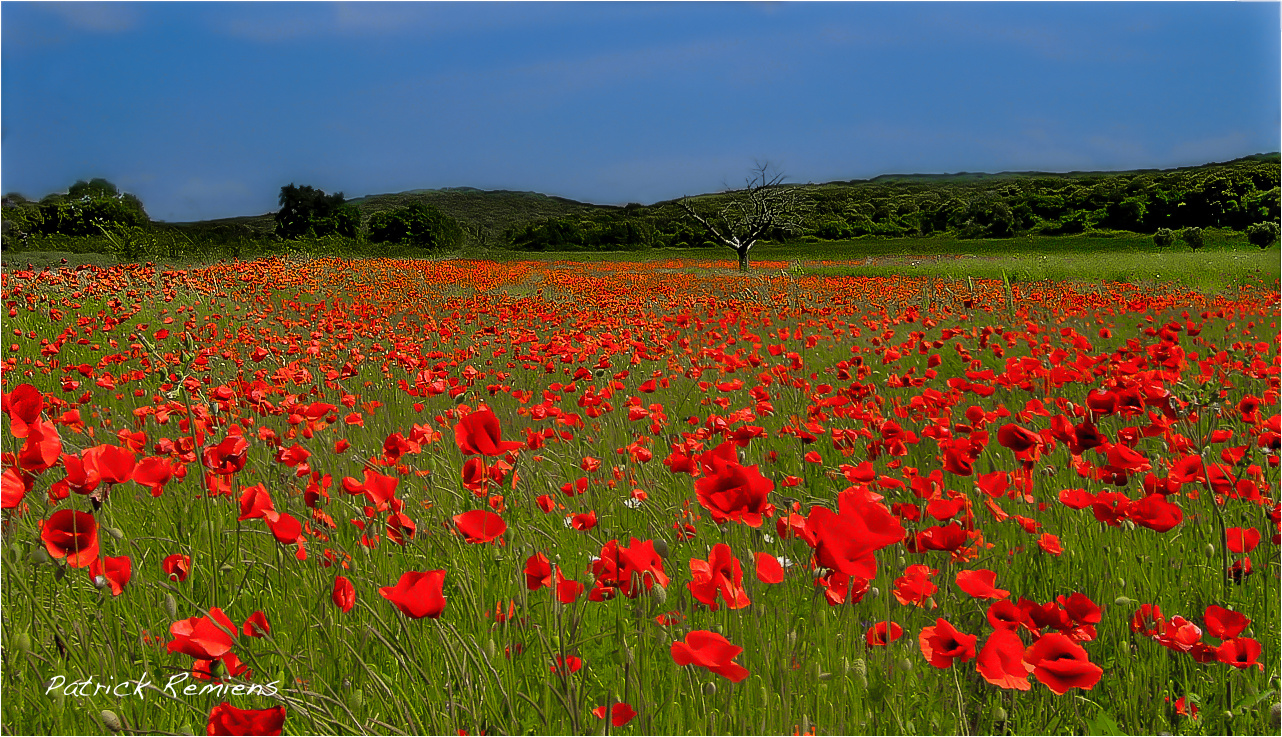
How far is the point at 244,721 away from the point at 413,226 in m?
54.7

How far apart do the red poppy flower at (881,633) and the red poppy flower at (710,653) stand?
0.54 meters

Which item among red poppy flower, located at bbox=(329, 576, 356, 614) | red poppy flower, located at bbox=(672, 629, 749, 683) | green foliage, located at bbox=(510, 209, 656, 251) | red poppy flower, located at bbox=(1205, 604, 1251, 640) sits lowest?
red poppy flower, located at bbox=(1205, 604, 1251, 640)

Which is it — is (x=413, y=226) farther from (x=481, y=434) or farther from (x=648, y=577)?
(x=648, y=577)

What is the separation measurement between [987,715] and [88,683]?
5.90 ft

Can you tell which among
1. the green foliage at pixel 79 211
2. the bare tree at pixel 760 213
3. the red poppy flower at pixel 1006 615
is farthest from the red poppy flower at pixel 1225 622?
the green foliage at pixel 79 211

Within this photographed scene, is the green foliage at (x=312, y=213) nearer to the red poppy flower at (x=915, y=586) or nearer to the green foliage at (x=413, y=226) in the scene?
the green foliage at (x=413, y=226)

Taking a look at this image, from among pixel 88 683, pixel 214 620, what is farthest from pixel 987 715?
pixel 88 683

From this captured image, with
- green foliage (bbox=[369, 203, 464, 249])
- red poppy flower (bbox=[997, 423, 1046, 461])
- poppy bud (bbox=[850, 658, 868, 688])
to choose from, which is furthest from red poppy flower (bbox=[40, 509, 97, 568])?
green foliage (bbox=[369, 203, 464, 249])

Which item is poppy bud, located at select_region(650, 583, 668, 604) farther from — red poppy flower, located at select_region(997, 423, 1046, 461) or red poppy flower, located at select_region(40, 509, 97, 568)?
red poppy flower, located at select_region(40, 509, 97, 568)

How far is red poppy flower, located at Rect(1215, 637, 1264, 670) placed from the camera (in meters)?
1.32

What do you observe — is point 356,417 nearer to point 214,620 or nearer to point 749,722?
point 214,620

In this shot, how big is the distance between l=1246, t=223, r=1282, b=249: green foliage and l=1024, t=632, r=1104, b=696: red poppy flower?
127 feet

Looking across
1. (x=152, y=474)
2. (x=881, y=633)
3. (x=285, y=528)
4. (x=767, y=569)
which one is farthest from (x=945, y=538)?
(x=152, y=474)

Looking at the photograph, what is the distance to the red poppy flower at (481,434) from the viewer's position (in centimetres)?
143
